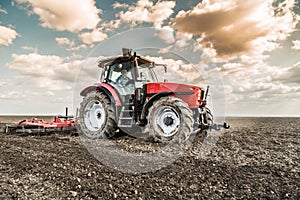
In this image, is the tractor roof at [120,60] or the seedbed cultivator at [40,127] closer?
the tractor roof at [120,60]

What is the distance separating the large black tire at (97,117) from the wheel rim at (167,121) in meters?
1.59

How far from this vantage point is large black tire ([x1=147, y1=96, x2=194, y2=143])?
5986 millimetres

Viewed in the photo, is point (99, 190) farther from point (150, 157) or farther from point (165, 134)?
point (165, 134)

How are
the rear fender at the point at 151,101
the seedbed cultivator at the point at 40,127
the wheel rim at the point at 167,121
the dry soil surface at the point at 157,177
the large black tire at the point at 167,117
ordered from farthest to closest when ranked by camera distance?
1. the seedbed cultivator at the point at 40,127
2. the rear fender at the point at 151,101
3. the wheel rim at the point at 167,121
4. the large black tire at the point at 167,117
5. the dry soil surface at the point at 157,177

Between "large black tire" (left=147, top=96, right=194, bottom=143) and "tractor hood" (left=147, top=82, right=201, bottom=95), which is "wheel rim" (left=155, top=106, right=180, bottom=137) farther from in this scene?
"tractor hood" (left=147, top=82, right=201, bottom=95)

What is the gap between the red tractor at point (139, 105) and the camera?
620 cm

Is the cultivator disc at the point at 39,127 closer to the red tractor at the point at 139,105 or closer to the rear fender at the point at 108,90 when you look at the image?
the red tractor at the point at 139,105

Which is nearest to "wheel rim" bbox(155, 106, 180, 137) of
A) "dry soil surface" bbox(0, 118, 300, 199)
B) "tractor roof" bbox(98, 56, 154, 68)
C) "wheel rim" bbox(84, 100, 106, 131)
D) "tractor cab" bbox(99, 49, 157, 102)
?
"dry soil surface" bbox(0, 118, 300, 199)

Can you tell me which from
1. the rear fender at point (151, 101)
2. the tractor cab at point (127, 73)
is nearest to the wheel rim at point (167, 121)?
the rear fender at point (151, 101)

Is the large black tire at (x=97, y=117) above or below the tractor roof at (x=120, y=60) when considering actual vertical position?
below

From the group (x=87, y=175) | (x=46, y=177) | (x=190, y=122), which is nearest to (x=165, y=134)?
(x=190, y=122)

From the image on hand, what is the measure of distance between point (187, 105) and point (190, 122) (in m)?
0.50

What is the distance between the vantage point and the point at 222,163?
437 cm

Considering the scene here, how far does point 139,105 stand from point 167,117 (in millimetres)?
1060
